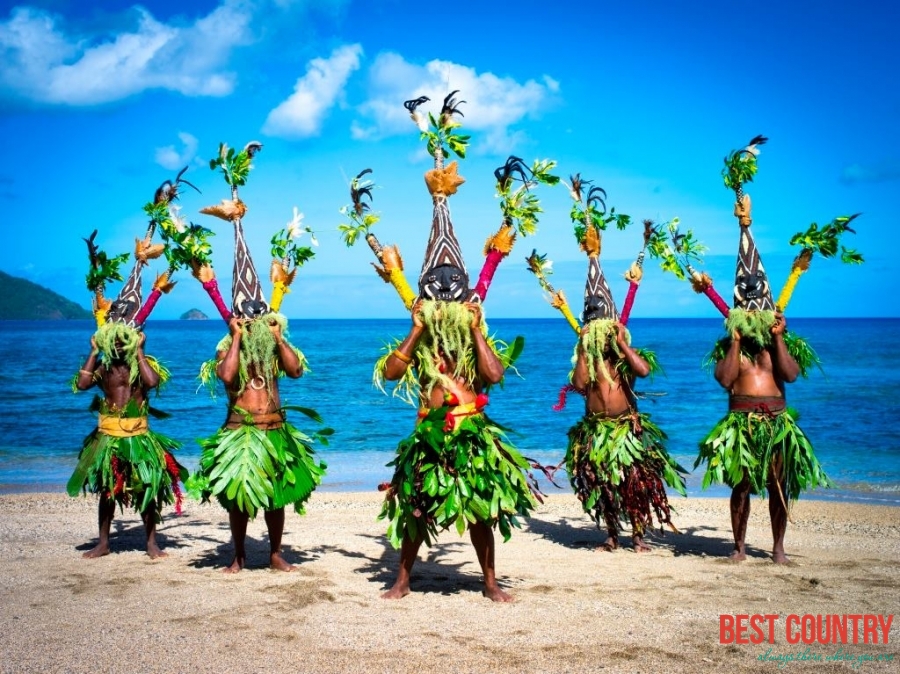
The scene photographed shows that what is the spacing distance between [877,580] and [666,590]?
5.30ft

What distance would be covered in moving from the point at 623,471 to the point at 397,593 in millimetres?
2360

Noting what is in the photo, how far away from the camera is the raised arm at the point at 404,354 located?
5188 millimetres

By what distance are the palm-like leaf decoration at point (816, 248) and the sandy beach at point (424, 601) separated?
216 cm

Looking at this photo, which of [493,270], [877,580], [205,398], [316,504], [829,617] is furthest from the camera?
[205,398]

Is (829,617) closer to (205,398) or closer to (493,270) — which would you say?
(493,270)

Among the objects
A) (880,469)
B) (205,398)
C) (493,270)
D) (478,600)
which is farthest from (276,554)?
(205,398)

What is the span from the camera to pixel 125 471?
21.5ft

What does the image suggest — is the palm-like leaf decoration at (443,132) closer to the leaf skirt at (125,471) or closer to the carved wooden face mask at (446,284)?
the carved wooden face mask at (446,284)

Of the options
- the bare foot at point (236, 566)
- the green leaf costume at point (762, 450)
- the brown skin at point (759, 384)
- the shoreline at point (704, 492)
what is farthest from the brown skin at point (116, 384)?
the brown skin at point (759, 384)

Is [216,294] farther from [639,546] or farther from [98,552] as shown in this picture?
[639,546]

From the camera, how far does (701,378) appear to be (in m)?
30.3

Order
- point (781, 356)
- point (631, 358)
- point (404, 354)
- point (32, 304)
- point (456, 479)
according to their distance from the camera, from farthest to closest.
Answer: point (32, 304)
point (631, 358)
point (781, 356)
point (404, 354)
point (456, 479)

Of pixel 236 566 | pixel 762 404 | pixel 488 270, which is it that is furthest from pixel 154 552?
pixel 762 404

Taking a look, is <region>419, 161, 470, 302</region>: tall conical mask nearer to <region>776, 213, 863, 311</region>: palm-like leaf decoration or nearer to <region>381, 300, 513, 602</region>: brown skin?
<region>381, 300, 513, 602</region>: brown skin
